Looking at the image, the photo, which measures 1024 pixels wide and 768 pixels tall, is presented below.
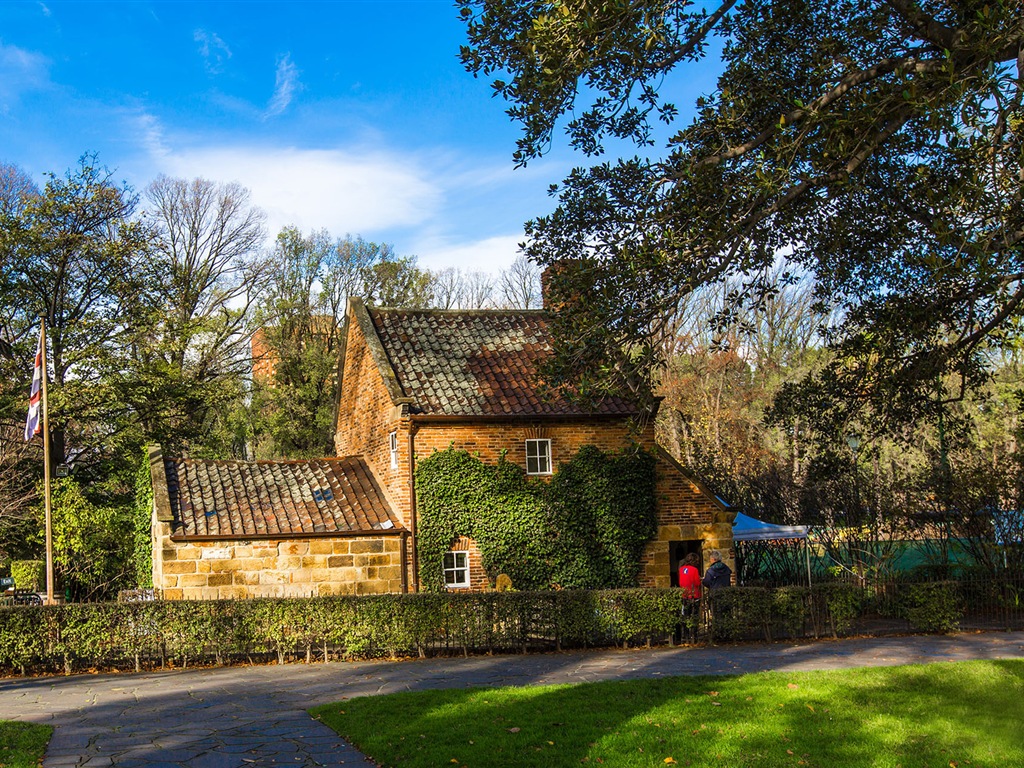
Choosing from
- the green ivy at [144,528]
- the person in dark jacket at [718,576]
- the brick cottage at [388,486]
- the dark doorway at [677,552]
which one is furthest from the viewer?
the dark doorway at [677,552]

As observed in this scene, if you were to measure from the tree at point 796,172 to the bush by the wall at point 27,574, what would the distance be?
64.0 ft

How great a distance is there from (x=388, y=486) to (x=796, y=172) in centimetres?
1307

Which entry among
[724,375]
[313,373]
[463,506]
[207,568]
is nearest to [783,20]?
[463,506]

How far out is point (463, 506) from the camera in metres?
21.2

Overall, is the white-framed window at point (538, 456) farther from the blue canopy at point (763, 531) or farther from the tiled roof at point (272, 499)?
the blue canopy at point (763, 531)

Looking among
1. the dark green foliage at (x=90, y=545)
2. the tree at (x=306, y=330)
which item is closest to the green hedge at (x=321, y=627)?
the dark green foliage at (x=90, y=545)

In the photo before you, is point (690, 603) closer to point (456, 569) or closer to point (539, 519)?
point (539, 519)

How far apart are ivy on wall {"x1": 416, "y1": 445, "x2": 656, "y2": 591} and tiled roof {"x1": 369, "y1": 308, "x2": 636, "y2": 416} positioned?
1.23 m

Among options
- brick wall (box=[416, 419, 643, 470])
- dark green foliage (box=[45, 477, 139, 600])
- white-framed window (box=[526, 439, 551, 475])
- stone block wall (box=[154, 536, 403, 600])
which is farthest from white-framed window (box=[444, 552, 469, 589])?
dark green foliage (box=[45, 477, 139, 600])

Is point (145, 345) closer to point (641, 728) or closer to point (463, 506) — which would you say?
point (463, 506)

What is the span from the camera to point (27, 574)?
87.5 ft

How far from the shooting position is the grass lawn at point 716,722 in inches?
342

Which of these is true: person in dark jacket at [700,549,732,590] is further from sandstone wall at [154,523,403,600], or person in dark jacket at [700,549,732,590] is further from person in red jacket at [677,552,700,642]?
sandstone wall at [154,523,403,600]

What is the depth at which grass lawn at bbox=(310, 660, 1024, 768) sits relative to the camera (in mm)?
8688
